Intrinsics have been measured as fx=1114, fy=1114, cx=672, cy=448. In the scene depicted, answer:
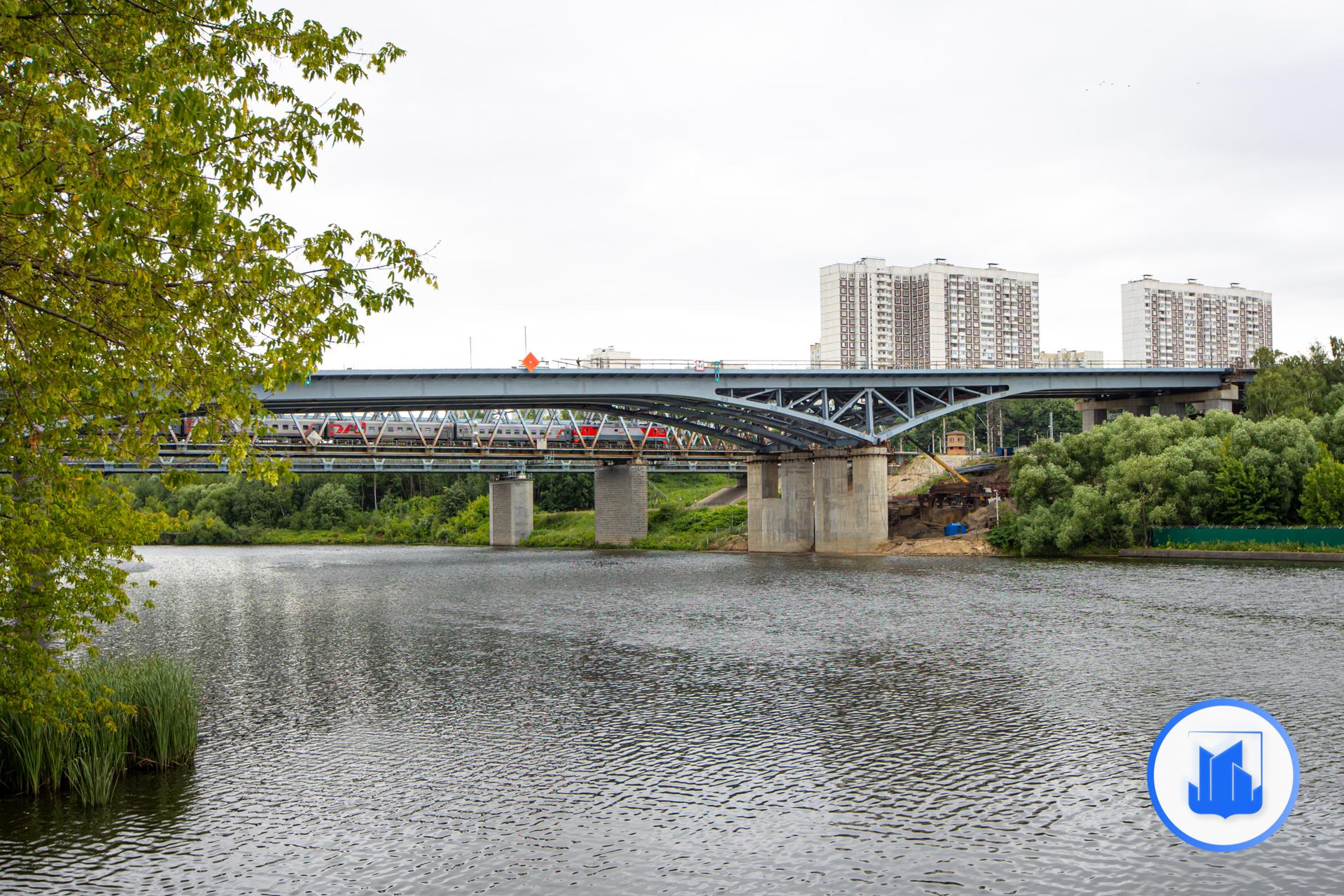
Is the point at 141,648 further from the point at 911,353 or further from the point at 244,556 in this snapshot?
the point at 911,353

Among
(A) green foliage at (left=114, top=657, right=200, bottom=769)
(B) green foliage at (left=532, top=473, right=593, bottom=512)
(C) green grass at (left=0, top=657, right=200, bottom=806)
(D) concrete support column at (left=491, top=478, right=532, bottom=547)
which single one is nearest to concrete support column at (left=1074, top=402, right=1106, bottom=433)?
(D) concrete support column at (left=491, top=478, right=532, bottom=547)

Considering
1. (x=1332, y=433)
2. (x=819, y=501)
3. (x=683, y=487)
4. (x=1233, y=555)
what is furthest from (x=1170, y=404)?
(x=683, y=487)

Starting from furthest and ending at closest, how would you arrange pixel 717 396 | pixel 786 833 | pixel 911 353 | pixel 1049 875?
1. pixel 911 353
2. pixel 717 396
3. pixel 786 833
4. pixel 1049 875

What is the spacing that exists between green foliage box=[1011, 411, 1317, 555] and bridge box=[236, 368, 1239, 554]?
9451mm

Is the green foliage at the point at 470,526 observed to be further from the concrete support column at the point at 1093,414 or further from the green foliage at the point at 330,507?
the concrete support column at the point at 1093,414

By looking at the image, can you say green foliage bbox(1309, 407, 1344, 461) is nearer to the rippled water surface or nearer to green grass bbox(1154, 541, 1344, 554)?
green grass bbox(1154, 541, 1344, 554)

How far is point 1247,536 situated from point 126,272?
193 ft

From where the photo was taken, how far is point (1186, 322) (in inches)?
5935

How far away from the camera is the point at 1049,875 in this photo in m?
12.7

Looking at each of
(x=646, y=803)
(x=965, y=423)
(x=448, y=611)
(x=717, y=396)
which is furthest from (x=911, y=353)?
(x=646, y=803)

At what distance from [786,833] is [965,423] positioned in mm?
135955

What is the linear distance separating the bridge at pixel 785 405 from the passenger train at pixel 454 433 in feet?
4.48

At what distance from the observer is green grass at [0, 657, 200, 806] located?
15.6 meters

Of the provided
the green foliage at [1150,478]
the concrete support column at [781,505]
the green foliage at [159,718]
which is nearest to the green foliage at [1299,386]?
the green foliage at [1150,478]
